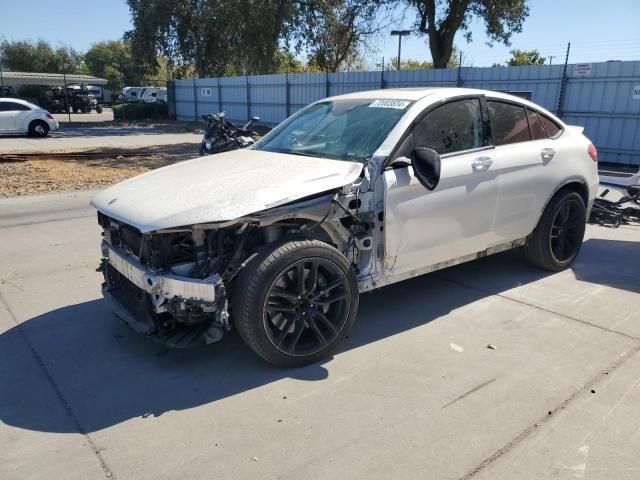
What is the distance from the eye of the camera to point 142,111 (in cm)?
3384

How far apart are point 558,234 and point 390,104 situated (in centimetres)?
231

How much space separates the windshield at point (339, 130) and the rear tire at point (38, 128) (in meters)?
20.3

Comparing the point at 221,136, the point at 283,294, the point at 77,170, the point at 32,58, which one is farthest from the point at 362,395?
the point at 32,58

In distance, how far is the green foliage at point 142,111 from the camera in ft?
110

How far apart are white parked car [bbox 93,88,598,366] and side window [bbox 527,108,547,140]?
0.05 feet

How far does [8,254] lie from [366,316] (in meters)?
4.32

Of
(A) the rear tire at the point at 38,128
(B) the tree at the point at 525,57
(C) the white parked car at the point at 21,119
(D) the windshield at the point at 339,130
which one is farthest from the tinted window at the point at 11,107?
(B) the tree at the point at 525,57

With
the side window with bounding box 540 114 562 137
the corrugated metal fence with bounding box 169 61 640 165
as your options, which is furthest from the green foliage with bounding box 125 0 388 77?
the side window with bounding box 540 114 562 137

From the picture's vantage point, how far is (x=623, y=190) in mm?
7578

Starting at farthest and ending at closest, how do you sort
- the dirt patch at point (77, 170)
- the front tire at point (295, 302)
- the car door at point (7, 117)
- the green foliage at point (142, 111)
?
the green foliage at point (142, 111) < the car door at point (7, 117) < the dirt patch at point (77, 170) < the front tire at point (295, 302)

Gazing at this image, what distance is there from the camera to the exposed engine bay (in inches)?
123

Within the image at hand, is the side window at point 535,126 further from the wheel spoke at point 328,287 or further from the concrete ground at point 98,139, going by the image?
the concrete ground at point 98,139

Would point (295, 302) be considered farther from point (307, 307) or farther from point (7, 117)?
point (7, 117)

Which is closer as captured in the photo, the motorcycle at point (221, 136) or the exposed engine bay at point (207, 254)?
the exposed engine bay at point (207, 254)
